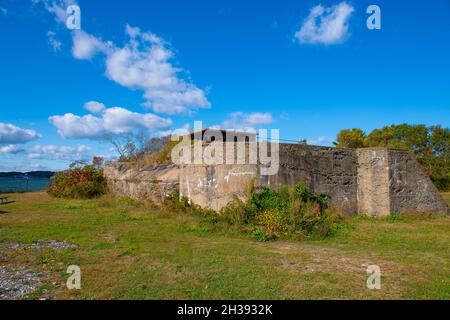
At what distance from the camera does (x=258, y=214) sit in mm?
7891

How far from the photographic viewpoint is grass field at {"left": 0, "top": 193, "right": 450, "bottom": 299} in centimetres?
400

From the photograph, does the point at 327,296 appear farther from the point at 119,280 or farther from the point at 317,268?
the point at 119,280

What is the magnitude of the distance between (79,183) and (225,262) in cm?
1497

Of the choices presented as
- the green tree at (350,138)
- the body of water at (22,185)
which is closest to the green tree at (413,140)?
the green tree at (350,138)

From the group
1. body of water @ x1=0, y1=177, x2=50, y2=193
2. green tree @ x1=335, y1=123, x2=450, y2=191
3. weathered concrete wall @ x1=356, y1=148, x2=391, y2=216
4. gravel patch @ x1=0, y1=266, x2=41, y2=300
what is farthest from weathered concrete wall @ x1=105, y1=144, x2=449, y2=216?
green tree @ x1=335, y1=123, x2=450, y2=191

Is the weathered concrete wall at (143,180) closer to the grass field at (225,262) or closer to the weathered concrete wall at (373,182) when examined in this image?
the grass field at (225,262)

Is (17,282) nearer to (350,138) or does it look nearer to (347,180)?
(347,180)

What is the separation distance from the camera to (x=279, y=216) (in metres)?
7.54

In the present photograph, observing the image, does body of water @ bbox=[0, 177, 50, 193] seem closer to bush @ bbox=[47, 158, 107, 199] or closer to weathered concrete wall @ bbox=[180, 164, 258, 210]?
bush @ bbox=[47, 158, 107, 199]

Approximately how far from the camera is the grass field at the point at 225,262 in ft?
13.1

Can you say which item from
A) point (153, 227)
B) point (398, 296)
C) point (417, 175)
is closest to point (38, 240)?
point (153, 227)
